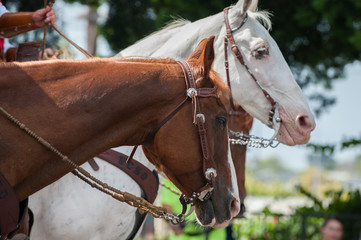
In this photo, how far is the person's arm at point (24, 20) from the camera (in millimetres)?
3604

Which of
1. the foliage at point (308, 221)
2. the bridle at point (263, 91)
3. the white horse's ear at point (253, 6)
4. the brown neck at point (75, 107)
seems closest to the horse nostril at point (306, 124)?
the bridle at point (263, 91)

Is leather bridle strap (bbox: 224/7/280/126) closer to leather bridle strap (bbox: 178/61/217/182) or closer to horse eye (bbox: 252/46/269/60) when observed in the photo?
horse eye (bbox: 252/46/269/60)

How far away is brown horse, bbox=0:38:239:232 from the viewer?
8.20 ft

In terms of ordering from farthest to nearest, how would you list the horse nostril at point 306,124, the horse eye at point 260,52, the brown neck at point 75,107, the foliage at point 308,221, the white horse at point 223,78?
the foliage at point 308,221, the horse eye at point 260,52, the horse nostril at point 306,124, the white horse at point 223,78, the brown neck at point 75,107

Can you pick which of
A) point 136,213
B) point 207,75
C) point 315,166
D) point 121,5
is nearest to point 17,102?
point 207,75

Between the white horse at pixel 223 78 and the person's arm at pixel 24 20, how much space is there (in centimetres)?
79

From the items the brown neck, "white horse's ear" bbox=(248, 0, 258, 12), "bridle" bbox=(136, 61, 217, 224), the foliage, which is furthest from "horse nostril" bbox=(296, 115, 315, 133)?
the foliage

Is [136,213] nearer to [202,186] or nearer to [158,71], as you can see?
[202,186]

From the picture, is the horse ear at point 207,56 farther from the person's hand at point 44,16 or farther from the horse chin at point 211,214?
the person's hand at point 44,16

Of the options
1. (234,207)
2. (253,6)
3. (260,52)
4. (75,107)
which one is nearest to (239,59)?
(260,52)

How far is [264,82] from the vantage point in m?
4.06

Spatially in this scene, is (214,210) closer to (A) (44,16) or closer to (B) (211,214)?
(B) (211,214)

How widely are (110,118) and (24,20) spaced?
133 cm

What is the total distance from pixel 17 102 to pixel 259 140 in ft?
7.89
